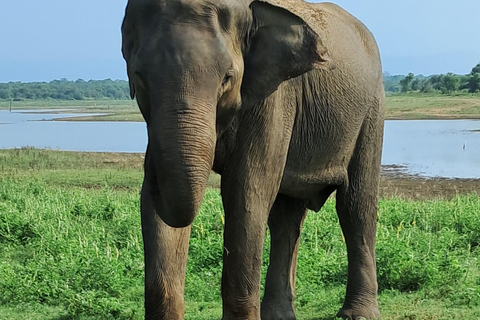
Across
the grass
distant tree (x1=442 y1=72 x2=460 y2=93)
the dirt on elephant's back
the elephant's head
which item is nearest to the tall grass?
the elephant's head

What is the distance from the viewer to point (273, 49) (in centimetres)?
499

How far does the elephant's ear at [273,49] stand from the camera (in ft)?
16.2

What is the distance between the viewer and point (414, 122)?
151 feet

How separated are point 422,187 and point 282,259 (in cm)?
1318

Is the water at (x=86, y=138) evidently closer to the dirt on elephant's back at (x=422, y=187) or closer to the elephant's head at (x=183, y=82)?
the dirt on elephant's back at (x=422, y=187)

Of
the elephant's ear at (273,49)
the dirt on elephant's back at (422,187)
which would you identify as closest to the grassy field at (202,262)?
the elephant's ear at (273,49)

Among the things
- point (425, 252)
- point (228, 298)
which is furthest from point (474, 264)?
point (228, 298)

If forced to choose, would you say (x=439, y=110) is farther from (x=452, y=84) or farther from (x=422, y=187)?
(x=422, y=187)

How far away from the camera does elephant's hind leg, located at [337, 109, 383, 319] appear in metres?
6.67

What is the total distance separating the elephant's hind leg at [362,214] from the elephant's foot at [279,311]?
0.41 metres

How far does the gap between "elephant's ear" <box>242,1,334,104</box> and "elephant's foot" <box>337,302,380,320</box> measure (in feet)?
7.58

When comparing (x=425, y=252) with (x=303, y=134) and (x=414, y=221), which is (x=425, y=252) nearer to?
(x=414, y=221)

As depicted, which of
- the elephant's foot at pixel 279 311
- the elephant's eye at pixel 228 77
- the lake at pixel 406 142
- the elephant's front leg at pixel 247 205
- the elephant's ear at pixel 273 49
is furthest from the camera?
the lake at pixel 406 142

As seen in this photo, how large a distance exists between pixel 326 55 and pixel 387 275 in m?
2.99
